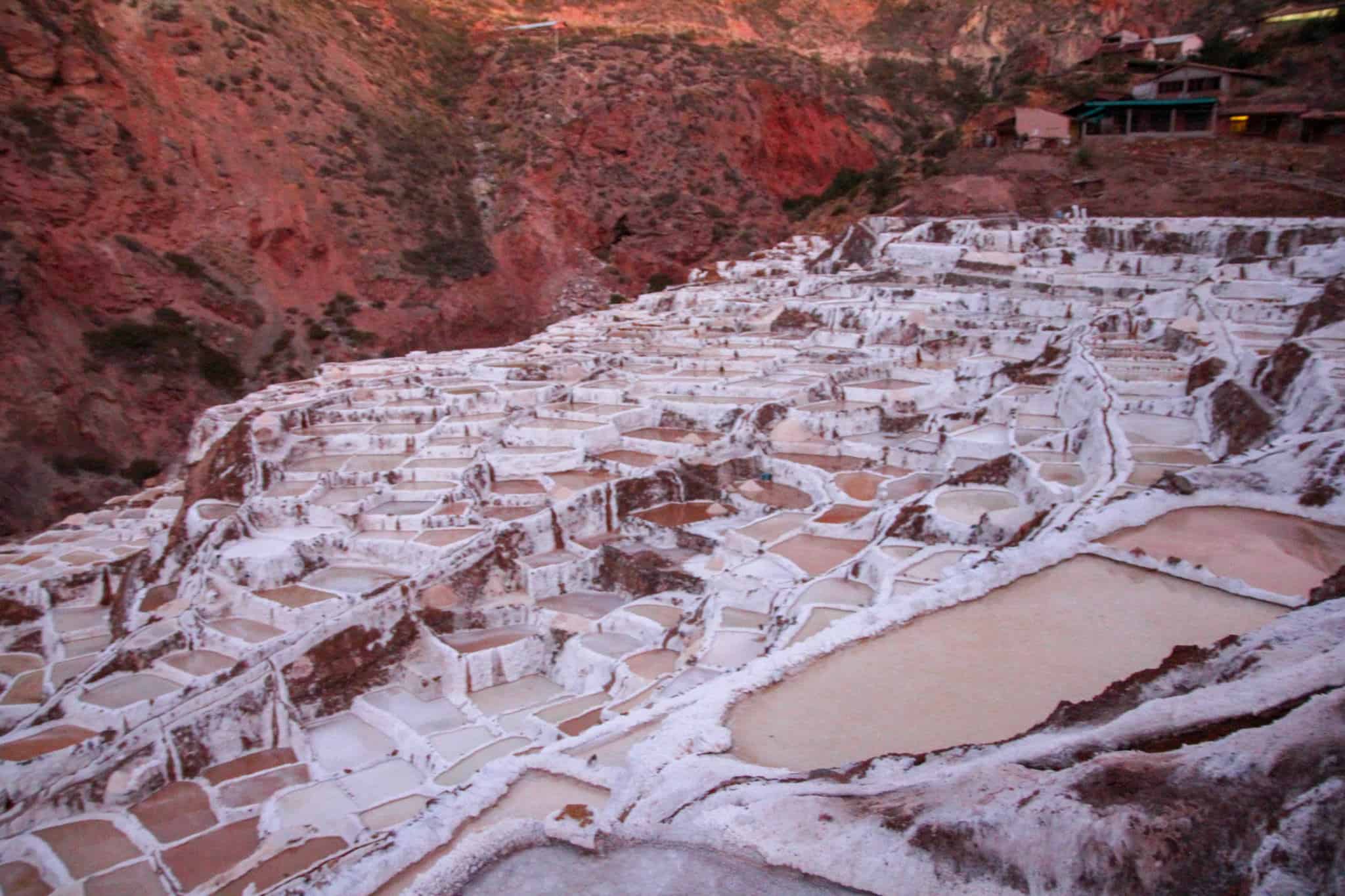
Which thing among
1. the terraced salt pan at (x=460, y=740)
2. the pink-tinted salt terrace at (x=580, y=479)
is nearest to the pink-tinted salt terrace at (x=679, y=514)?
the pink-tinted salt terrace at (x=580, y=479)

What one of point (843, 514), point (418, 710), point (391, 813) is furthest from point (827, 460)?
point (391, 813)

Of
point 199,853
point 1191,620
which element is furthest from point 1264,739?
point 199,853

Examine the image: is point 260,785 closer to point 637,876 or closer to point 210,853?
point 210,853

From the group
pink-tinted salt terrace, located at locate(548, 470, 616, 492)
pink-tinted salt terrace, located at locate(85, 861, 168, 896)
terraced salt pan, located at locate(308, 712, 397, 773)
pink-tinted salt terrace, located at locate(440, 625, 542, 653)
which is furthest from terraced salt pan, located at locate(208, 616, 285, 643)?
pink-tinted salt terrace, located at locate(548, 470, 616, 492)

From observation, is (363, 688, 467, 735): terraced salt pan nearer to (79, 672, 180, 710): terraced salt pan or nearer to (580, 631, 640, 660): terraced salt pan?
(580, 631, 640, 660): terraced salt pan

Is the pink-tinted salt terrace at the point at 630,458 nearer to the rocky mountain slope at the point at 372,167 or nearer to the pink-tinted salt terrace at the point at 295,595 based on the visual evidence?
the pink-tinted salt terrace at the point at 295,595

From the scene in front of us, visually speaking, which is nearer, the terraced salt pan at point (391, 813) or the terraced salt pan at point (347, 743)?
the terraced salt pan at point (391, 813)
